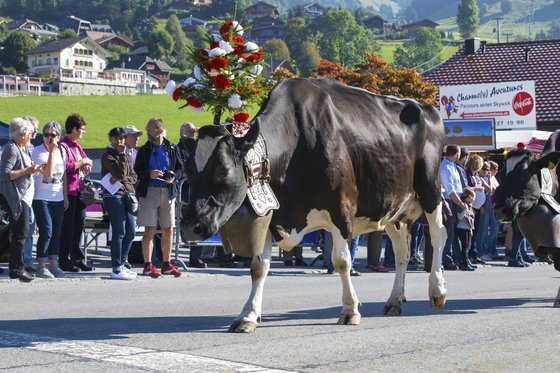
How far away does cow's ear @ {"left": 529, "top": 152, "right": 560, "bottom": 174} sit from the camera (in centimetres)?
1144

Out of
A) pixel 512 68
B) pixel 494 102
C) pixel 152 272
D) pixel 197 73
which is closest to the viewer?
pixel 197 73

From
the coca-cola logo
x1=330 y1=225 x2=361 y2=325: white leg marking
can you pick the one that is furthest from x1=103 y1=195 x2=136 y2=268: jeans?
the coca-cola logo

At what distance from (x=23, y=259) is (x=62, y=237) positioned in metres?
1.79

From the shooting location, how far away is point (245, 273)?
671 inches

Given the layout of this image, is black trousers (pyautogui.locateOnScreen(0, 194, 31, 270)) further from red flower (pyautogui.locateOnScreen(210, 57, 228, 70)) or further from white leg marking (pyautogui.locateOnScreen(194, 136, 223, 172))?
white leg marking (pyautogui.locateOnScreen(194, 136, 223, 172))

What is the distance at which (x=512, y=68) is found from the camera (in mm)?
57344

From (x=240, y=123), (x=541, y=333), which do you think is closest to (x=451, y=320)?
(x=541, y=333)

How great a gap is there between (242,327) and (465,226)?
1113 cm

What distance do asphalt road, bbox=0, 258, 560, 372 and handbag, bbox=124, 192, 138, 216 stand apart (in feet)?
3.50

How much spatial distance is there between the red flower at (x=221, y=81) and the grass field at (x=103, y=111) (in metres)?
86.0

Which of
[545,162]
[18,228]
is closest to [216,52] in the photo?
[545,162]

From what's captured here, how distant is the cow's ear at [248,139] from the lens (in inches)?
338

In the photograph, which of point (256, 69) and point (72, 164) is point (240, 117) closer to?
point (256, 69)

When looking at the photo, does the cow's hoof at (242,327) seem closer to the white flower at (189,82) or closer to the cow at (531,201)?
the white flower at (189,82)
